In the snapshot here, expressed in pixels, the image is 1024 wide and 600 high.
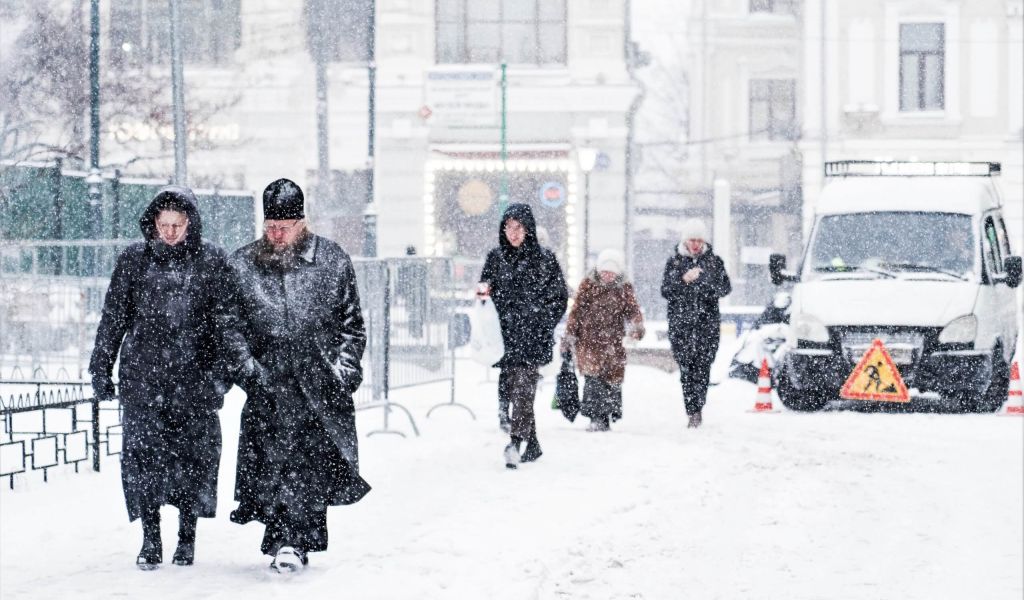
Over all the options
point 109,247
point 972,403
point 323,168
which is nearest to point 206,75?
point 323,168

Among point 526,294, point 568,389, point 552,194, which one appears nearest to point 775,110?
point 552,194

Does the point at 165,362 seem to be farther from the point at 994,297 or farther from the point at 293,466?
the point at 994,297

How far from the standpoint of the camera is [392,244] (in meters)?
35.2

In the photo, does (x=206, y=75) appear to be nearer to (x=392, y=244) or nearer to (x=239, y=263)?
(x=392, y=244)

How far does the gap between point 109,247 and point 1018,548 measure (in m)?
10.9

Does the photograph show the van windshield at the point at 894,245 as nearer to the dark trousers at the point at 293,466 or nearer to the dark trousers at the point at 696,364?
the dark trousers at the point at 696,364

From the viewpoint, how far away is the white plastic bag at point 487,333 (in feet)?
37.2

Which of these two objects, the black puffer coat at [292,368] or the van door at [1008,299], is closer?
the black puffer coat at [292,368]

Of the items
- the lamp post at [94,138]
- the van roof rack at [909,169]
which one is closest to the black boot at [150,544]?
the lamp post at [94,138]

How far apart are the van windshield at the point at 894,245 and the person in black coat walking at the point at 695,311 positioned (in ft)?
9.28

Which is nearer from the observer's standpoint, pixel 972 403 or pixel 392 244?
pixel 972 403

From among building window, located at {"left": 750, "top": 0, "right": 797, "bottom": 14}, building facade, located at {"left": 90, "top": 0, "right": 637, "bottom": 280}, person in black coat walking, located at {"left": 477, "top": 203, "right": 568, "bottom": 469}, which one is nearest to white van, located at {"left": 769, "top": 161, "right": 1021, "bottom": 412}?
person in black coat walking, located at {"left": 477, "top": 203, "right": 568, "bottom": 469}

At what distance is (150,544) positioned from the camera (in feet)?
24.7

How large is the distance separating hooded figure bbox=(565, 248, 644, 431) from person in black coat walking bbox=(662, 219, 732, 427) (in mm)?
966
